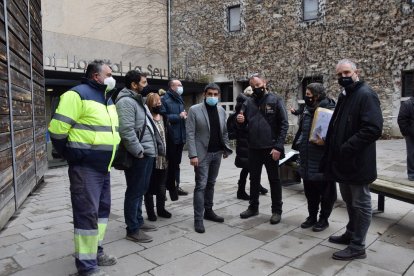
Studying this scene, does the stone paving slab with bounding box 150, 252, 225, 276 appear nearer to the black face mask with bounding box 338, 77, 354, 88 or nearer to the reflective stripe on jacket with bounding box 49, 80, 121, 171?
the reflective stripe on jacket with bounding box 49, 80, 121, 171

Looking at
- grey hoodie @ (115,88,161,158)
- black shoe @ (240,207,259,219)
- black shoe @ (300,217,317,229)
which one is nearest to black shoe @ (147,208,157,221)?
grey hoodie @ (115,88,161,158)

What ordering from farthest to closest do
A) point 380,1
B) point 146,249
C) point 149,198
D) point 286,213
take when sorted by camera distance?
1. point 380,1
2. point 286,213
3. point 149,198
4. point 146,249

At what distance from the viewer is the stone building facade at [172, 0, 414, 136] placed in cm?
1186

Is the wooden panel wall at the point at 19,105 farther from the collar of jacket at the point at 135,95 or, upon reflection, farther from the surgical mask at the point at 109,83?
the surgical mask at the point at 109,83

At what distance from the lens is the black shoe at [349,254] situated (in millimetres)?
3340

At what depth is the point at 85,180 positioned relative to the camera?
9.49 feet

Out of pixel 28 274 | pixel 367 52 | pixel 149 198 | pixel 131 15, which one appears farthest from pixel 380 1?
pixel 28 274

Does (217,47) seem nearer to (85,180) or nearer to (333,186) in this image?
(333,186)

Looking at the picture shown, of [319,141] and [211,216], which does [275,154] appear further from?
[211,216]

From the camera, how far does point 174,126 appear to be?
5.62 m

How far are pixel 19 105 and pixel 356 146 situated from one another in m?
4.71

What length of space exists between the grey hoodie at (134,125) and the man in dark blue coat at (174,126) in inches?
55.6

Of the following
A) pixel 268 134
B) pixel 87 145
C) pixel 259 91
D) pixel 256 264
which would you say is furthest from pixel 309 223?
pixel 87 145

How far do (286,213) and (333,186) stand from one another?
90cm
